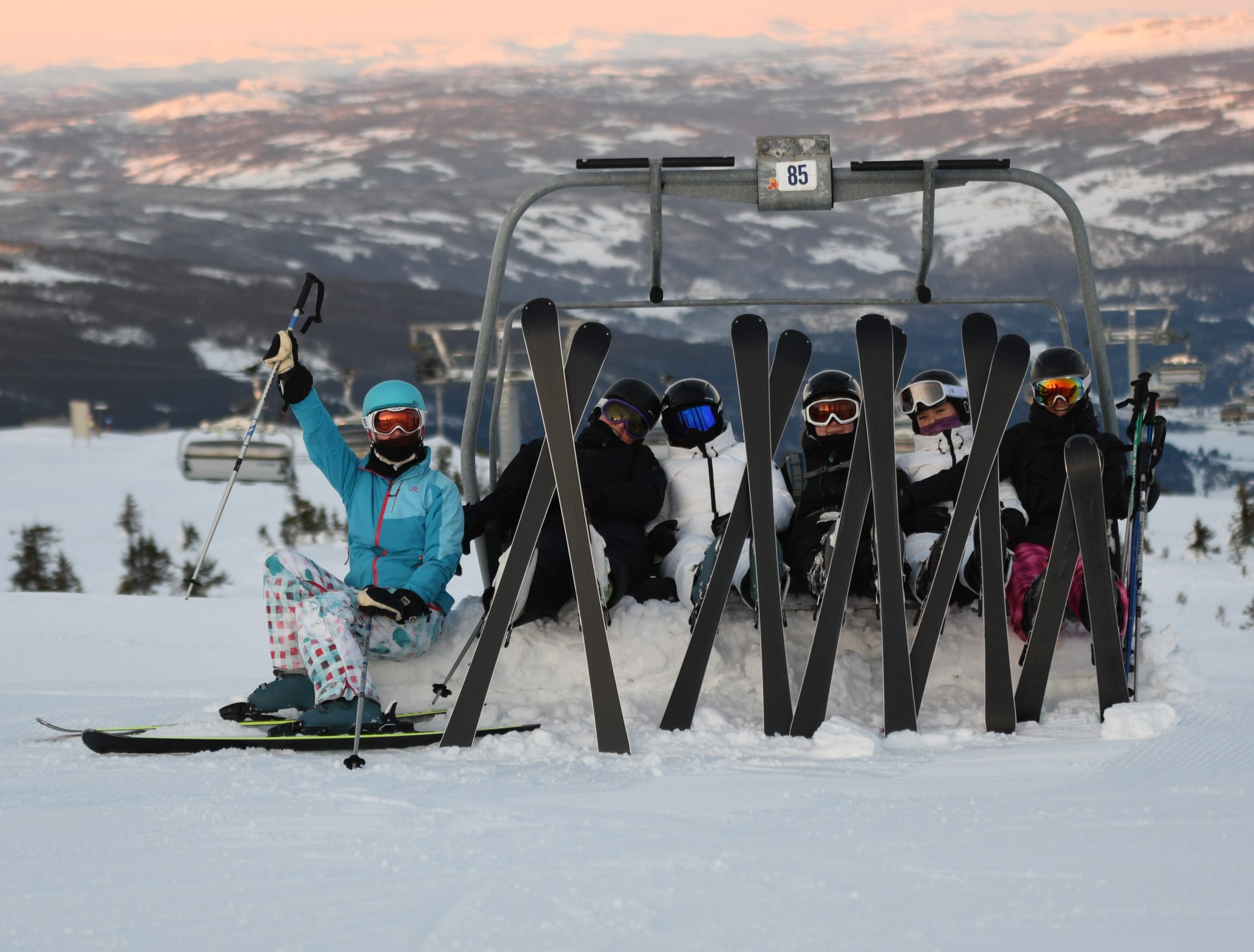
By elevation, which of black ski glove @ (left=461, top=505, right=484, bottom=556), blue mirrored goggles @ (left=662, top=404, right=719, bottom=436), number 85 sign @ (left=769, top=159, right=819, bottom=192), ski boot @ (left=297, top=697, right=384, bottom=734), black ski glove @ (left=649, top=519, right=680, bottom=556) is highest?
number 85 sign @ (left=769, top=159, right=819, bottom=192)

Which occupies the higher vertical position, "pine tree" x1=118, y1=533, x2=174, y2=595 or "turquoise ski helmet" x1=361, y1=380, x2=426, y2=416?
"turquoise ski helmet" x1=361, y1=380, x2=426, y2=416

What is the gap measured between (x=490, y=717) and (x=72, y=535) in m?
27.4

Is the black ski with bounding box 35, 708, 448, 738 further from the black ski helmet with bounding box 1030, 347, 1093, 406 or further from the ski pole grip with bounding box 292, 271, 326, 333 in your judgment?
the black ski helmet with bounding box 1030, 347, 1093, 406

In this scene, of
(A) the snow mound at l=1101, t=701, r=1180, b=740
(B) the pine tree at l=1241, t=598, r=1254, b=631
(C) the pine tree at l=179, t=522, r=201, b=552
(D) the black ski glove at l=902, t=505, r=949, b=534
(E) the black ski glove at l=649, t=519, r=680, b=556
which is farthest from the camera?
(C) the pine tree at l=179, t=522, r=201, b=552

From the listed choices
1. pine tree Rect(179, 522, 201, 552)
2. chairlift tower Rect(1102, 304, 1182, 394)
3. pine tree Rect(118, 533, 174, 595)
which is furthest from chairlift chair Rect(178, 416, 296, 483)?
chairlift tower Rect(1102, 304, 1182, 394)

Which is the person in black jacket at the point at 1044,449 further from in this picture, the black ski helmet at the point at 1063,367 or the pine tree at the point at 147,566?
the pine tree at the point at 147,566

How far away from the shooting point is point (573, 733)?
4.11 m

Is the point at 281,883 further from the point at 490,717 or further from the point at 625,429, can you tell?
the point at 625,429

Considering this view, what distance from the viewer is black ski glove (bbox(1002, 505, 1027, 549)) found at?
4.50m

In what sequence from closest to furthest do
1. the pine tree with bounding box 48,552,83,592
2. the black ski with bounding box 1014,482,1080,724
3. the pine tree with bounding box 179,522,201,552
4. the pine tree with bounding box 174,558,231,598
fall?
the black ski with bounding box 1014,482,1080,724 → the pine tree with bounding box 48,552,83,592 → the pine tree with bounding box 174,558,231,598 → the pine tree with bounding box 179,522,201,552

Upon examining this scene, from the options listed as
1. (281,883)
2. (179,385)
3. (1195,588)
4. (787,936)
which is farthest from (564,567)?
(179,385)

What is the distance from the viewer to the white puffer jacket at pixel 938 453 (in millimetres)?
4758

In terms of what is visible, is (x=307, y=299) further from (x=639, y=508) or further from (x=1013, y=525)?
(x=1013, y=525)

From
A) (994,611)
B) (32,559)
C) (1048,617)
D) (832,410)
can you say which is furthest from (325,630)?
(32,559)
